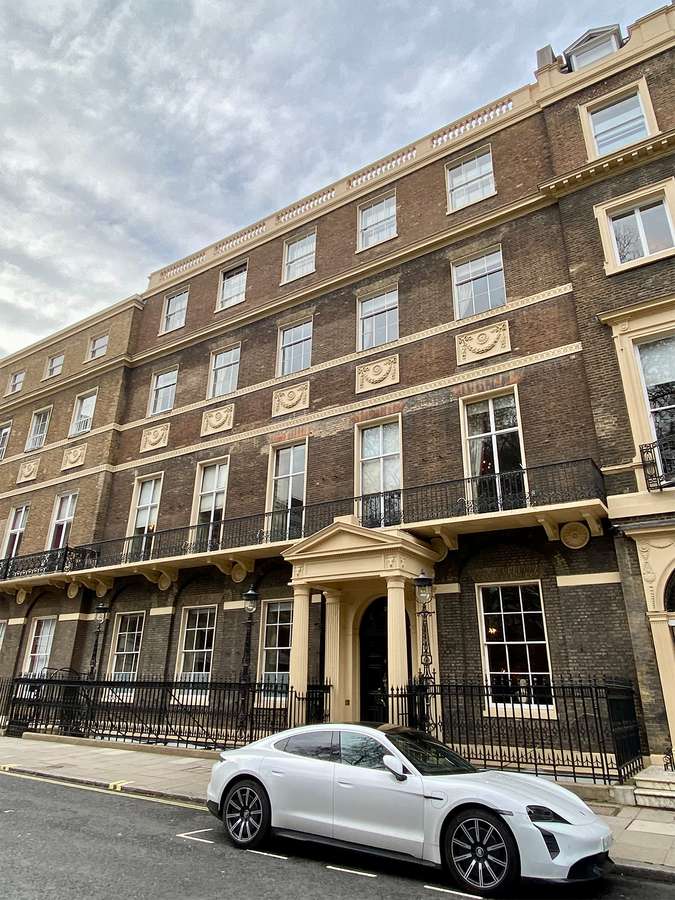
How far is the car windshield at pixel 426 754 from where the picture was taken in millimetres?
6121

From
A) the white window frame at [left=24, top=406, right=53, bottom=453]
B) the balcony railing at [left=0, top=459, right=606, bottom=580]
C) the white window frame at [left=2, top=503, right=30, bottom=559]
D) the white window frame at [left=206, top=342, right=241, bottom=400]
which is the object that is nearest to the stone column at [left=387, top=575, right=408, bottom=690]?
the balcony railing at [left=0, top=459, right=606, bottom=580]

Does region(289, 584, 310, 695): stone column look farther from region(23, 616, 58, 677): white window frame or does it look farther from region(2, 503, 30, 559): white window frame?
region(2, 503, 30, 559): white window frame

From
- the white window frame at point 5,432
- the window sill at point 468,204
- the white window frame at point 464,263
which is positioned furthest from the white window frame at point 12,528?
the window sill at point 468,204

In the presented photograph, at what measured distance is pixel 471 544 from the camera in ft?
42.4

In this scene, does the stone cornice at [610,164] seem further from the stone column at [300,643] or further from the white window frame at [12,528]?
the white window frame at [12,528]

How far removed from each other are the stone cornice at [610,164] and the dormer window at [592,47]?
3.61m

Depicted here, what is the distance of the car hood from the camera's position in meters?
5.36

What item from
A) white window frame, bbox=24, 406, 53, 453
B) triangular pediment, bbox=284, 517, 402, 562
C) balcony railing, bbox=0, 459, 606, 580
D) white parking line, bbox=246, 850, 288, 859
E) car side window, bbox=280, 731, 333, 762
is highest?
white window frame, bbox=24, 406, 53, 453

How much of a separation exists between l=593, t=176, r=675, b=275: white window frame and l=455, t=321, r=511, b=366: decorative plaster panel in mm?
2636

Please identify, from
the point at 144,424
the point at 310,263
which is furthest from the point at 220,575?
the point at 310,263

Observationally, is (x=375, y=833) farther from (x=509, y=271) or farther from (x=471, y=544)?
(x=509, y=271)

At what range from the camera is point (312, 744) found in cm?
663

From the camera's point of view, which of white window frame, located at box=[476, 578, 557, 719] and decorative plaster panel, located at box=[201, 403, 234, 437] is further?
decorative plaster panel, located at box=[201, 403, 234, 437]

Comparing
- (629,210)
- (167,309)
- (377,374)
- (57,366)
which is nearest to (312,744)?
(377,374)
